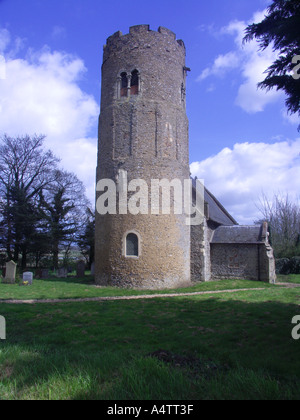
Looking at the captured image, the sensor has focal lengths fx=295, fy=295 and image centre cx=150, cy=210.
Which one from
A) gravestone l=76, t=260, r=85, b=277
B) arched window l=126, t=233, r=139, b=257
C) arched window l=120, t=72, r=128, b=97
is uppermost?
arched window l=120, t=72, r=128, b=97

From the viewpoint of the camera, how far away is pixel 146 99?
16.6 meters

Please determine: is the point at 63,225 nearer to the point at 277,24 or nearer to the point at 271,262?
the point at 271,262

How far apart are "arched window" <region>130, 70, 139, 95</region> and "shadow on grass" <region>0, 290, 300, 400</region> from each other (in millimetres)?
12025

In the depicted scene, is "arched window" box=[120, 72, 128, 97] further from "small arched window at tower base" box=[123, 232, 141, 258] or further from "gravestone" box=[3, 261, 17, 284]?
"gravestone" box=[3, 261, 17, 284]

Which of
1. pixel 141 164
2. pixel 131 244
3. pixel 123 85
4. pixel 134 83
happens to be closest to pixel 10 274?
pixel 131 244

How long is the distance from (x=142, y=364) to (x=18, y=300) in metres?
9.40

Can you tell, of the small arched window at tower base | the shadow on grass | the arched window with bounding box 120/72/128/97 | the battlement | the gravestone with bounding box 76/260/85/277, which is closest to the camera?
the shadow on grass

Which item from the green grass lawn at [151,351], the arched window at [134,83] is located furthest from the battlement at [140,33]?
the green grass lawn at [151,351]

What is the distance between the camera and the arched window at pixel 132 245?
1590cm

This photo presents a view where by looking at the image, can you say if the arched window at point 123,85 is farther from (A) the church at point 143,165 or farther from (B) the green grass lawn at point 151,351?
(B) the green grass lawn at point 151,351

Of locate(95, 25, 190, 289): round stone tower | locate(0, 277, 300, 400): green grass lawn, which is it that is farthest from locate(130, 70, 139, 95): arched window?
locate(0, 277, 300, 400): green grass lawn

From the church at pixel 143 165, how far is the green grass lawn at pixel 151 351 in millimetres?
5084

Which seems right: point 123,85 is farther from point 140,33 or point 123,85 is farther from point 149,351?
point 149,351

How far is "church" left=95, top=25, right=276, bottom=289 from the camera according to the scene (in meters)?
15.9
